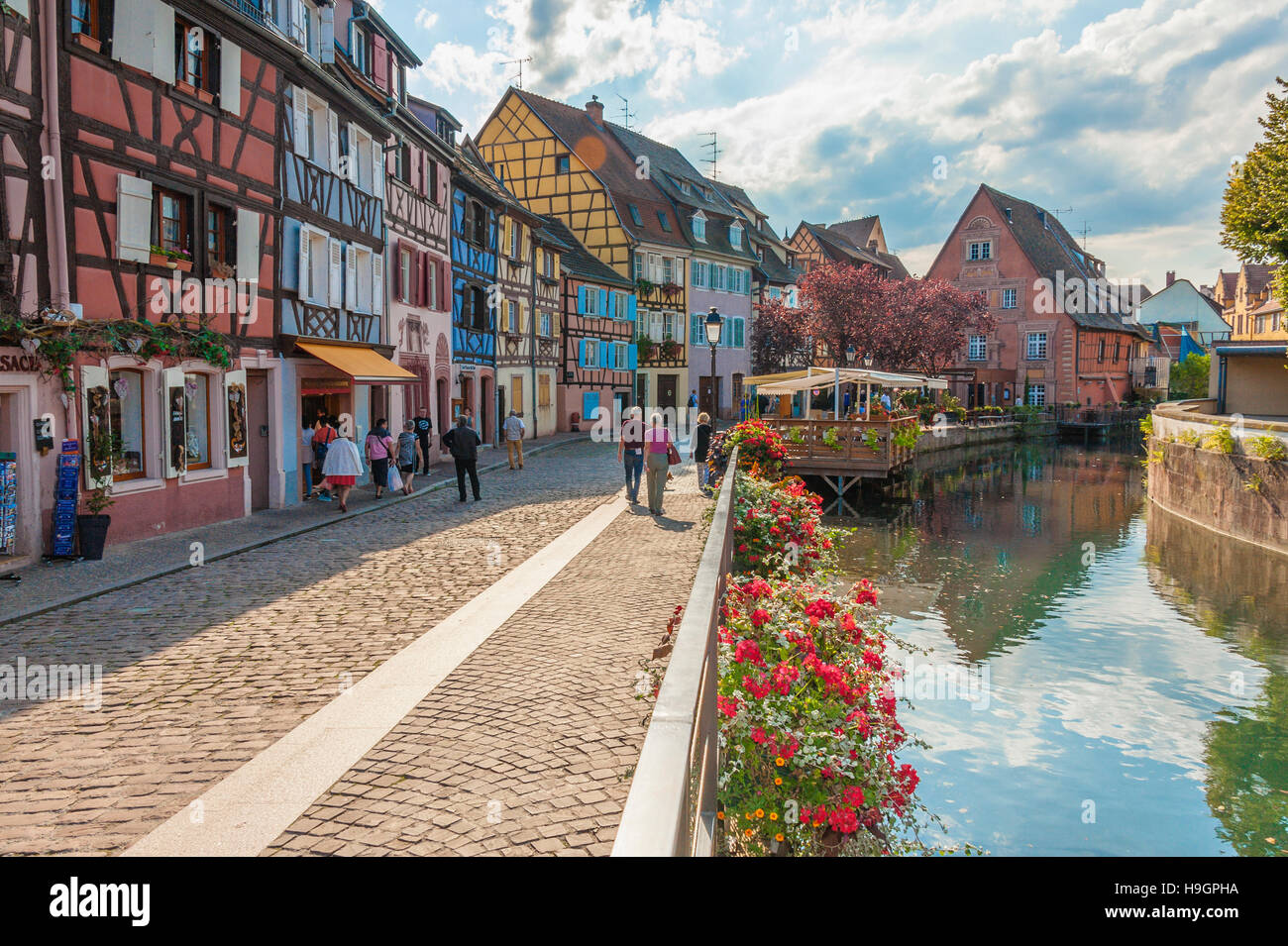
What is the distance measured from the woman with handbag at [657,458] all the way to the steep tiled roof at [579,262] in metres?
24.1

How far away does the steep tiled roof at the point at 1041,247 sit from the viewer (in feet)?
194

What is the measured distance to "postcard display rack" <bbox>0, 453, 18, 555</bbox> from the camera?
10703mm

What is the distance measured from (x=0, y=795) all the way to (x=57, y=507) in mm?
7708

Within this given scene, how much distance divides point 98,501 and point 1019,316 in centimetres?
5753

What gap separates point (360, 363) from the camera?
1903cm

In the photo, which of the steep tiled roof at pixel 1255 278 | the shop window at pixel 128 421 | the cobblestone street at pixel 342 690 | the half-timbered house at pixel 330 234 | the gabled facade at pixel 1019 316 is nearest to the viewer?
the cobblestone street at pixel 342 690

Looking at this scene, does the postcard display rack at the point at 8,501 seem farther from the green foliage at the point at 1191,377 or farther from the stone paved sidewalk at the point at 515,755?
the green foliage at the point at 1191,377

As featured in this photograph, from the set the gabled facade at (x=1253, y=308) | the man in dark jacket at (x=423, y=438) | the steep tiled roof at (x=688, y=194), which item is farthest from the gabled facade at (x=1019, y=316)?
the man in dark jacket at (x=423, y=438)

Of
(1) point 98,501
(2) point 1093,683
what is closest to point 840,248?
(2) point 1093,683

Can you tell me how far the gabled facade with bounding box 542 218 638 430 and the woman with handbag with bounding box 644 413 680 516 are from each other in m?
23.6

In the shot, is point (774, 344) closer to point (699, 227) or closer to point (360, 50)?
point (699, 227)

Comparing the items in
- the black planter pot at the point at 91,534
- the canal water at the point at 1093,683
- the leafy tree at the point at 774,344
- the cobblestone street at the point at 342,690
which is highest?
the leafy tree at the point at 774,344

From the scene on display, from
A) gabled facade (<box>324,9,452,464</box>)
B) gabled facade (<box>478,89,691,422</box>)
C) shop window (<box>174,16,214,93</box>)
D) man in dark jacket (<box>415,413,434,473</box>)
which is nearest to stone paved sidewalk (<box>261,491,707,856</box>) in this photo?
shop window (<box>174,16,214,93</box>)

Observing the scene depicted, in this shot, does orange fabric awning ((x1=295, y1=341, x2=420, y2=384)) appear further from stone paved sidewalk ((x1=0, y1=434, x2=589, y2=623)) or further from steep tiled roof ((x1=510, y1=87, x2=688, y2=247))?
steep tiled roof ((x1=510, y1=87, x2=688, y2=247))
